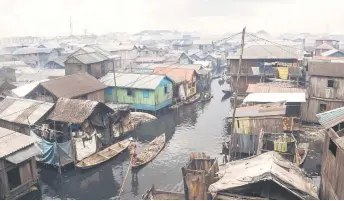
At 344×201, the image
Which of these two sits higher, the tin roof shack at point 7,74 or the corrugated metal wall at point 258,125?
the tin roof shack at point 7,74

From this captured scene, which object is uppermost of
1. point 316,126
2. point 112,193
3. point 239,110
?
point 239,110

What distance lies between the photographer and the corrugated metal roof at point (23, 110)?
2912 cm

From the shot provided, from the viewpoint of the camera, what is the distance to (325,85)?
33094 millimetres

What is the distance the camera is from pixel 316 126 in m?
35.1

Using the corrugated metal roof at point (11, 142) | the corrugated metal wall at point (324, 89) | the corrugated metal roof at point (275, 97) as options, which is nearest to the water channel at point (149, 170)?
the corrugated metal roof at point (11, 142)

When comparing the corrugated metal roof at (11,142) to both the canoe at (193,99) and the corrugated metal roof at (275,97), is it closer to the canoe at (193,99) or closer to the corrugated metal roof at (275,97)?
the corrugated metal roof at (275,97)

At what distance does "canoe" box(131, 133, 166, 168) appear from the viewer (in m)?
28.3

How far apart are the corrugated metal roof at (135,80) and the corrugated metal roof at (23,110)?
1557 centimetres

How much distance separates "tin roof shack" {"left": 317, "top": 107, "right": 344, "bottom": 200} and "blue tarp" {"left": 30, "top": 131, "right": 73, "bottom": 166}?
20.4 m

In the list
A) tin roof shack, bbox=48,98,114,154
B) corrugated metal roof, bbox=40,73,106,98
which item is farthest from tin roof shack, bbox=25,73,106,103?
tin roof shack, bbox=48,98,114,154

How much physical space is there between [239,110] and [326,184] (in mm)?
13862

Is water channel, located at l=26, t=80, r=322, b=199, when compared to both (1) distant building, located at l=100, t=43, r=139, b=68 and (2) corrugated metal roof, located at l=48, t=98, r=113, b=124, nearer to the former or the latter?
(2) corrugated metal roof, located at l=48, t=98, r=113, b=124

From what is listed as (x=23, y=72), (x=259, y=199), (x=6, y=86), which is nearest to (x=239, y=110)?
(x=259, y=199)

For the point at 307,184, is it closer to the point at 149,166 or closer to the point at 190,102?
the point at 149,166
